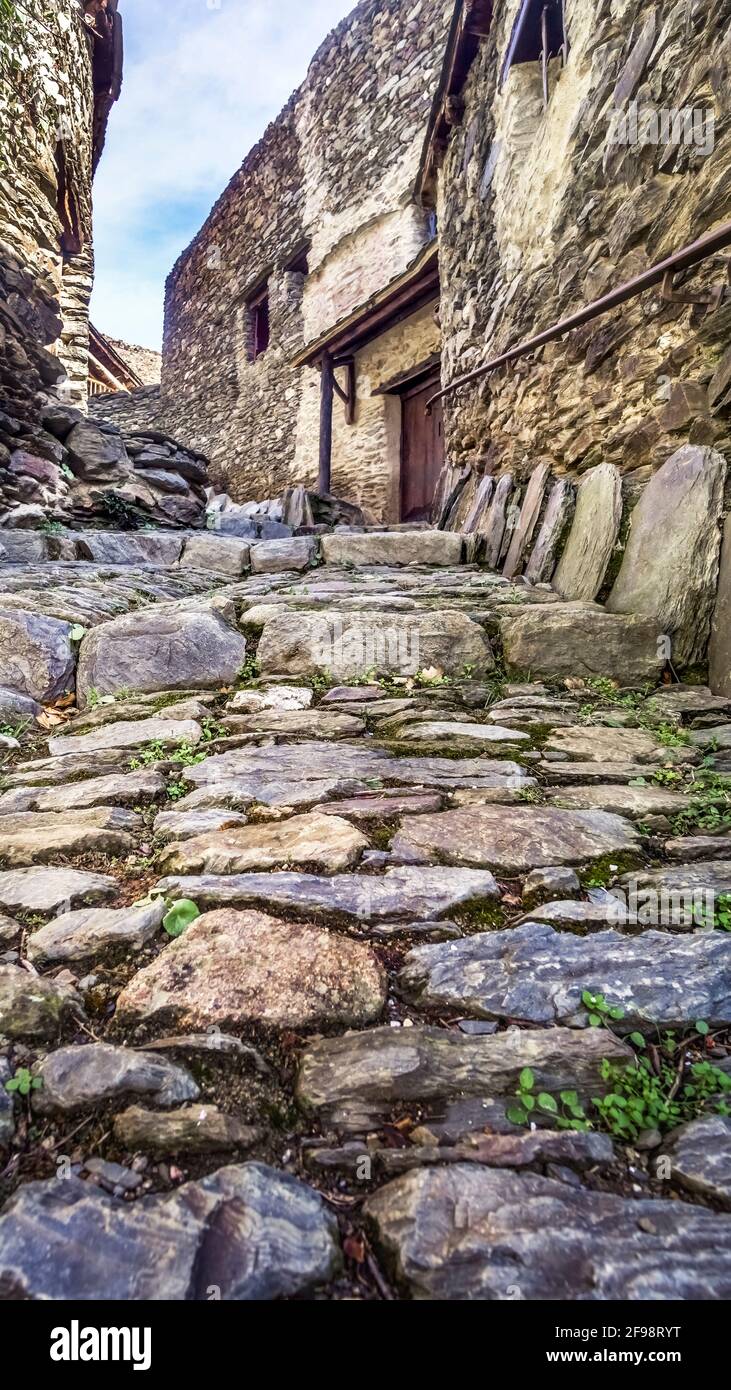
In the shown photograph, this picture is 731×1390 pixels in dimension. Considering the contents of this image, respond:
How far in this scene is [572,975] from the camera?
1.04 m

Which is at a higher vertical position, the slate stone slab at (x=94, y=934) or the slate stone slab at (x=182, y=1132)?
the slate stone slab at (x=94, y=934)

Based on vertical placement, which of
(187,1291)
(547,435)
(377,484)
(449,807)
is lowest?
(187,1291)

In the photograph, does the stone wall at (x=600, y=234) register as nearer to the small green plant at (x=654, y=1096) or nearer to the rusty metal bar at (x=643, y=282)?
the rusty metal bar at (x=643, y=282)

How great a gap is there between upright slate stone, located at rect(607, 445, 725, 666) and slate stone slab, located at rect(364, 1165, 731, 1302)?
6.79ft

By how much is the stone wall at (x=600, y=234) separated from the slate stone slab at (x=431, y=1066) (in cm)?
232

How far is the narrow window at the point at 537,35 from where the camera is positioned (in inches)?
152

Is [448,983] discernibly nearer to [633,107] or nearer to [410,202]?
[633,107]

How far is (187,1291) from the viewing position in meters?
0.63

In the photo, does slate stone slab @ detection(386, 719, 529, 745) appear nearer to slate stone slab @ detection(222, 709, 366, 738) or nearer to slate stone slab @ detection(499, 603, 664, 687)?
slate stone slab @ detection(222, 709, 366, 738)

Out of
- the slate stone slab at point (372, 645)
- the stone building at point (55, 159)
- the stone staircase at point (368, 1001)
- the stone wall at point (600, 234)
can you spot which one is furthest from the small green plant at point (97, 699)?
the stone building at point (55, 159)

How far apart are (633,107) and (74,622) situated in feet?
11.7

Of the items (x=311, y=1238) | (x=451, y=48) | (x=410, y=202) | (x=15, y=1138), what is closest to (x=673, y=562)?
(x=311, y=1238)

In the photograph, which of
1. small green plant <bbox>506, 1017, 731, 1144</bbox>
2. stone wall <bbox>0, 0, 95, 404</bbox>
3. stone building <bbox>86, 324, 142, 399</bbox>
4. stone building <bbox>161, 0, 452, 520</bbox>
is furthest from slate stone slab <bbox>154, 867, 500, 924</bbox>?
stone building <bbox>86, 324, 142, 399</bbox>

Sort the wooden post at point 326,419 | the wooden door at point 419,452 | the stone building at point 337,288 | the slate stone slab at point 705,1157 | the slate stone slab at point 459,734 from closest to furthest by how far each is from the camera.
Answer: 1. the slate stone slab at point 705,1157
2. the slate stone slab at point 459,734
3. the wooden door at point 419,452
4. the stone building at point 337,288
5. the wooden post at point 326,419
